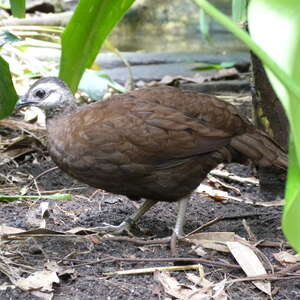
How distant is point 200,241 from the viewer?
8.77 ft

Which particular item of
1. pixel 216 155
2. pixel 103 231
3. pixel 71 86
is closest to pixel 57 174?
pixel 71 86

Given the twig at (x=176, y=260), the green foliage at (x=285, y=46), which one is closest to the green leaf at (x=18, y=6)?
the twig at (x=176, y=260)

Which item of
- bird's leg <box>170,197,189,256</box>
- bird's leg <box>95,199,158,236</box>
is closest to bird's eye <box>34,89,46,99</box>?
bird's leg <box>95,199,158,236</box>

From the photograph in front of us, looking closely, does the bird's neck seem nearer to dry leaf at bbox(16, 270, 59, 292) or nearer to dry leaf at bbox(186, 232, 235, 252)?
dry leaf at bbox(186, 232, 235, 252)

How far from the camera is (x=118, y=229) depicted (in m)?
2.91

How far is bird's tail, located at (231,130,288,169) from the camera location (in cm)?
296

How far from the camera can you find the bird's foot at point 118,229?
288 centimetres

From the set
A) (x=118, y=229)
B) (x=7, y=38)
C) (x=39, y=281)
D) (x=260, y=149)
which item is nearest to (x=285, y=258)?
(x=260, y=149)

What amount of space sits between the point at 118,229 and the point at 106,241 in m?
0.26

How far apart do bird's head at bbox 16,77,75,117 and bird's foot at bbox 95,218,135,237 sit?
1.92ft

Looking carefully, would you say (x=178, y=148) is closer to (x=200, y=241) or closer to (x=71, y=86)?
(x=200, y=241)

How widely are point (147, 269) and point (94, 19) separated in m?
1.12

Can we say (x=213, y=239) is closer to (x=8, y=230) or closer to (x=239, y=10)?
(x=8, y=230)

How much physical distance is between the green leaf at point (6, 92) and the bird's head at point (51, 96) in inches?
4.5
